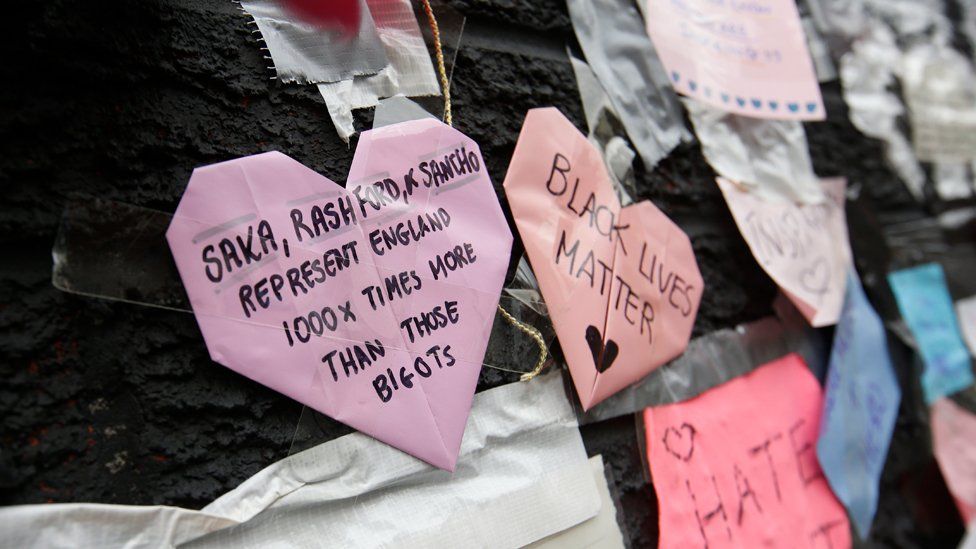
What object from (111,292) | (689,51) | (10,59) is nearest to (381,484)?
(111,292)

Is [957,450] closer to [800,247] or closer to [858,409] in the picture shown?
[858,409]

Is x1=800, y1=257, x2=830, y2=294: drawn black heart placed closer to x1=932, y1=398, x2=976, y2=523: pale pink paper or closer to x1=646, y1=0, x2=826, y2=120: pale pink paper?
x1=646, y1=0, x2=826, y2=120: pale pink paper

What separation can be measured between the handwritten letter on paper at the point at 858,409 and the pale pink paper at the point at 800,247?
4 centimetres

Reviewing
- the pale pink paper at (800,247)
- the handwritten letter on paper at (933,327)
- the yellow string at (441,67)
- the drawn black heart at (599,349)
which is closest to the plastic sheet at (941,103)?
the handwritten letter on paper at (933,327)

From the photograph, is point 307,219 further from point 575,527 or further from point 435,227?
point 575,527

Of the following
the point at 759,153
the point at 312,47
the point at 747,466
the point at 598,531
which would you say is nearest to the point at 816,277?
the point at 759,153

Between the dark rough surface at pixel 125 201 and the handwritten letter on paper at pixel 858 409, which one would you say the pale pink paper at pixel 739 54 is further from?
the dark rough surface at pixel 125 201

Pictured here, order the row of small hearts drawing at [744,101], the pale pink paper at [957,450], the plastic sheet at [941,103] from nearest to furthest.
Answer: the row of small hearts drawing at [744,101] → the pale pink paper at [957,450] → the plastic sheet at [941,103]

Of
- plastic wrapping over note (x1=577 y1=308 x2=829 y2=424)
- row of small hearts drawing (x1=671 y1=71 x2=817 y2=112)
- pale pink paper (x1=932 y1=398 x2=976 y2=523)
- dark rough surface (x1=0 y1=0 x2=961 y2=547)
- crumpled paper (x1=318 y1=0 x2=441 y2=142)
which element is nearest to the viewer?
dark rough surface (x1=0 y1=0 x2=961 y2=547)

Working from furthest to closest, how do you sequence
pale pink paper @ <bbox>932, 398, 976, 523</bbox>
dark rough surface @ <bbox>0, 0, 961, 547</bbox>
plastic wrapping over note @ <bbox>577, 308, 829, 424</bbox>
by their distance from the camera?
pale pink paper @ <bbox>932, 398, 976, 523</bbox> < plastic wrapping over note @ <bbox>577, 308, 829, 424</bbox> < dark rough surface @ <bbox>0, 0, 961, 547</bbox>

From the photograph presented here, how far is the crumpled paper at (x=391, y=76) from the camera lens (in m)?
0.48

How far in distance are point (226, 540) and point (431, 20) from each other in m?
0.41

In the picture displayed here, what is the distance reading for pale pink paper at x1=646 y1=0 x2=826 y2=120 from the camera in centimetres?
76

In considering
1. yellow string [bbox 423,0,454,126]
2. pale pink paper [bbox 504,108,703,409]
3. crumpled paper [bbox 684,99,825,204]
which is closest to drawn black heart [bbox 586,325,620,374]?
pale pink paper [bbox 504,108,703,409]
